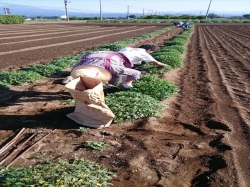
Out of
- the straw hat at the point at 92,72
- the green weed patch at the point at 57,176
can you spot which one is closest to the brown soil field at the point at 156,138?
the green weed patch at the point at 57,176

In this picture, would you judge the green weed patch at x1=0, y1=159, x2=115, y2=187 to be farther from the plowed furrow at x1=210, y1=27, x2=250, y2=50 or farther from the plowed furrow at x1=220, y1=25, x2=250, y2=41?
the plowed furrow at x1=220, y1=25, x2=250, y2=41

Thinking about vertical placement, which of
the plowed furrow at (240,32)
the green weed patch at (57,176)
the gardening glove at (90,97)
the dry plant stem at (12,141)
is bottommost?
the plowed furrow at (240,32)

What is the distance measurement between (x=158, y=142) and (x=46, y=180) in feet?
6.53

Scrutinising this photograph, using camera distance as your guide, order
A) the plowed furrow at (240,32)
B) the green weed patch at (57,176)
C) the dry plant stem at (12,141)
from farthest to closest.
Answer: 1. the plowed furrow at (240,32)
2. the dry plant stem at (12,141)
3. the green weed patch at (57,176)

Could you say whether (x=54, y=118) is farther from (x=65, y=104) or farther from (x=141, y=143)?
(x=141, y=143)

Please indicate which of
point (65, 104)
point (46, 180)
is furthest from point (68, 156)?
point (65, 104)

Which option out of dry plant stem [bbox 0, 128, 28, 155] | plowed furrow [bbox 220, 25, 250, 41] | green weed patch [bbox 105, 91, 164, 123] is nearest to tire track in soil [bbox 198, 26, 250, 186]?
green weed patch [bbox 105, 91, 164, 123]

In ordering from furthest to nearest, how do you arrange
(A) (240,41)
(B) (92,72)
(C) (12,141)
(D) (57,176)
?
(A) (240,41)
(B) (92,72)
(C) (12,141)
(D) (57,176)

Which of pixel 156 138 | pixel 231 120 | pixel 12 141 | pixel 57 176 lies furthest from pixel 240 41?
pixel 57 176

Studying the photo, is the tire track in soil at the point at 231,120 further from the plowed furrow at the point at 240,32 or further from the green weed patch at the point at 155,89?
the plowed furrow at the point at 240,32

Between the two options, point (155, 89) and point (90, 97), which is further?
point (155, 89)

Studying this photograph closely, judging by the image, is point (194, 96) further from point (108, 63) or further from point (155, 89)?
point (108, 63)

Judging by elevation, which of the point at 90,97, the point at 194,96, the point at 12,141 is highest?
the point at 90,97

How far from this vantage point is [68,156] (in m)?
3.60
